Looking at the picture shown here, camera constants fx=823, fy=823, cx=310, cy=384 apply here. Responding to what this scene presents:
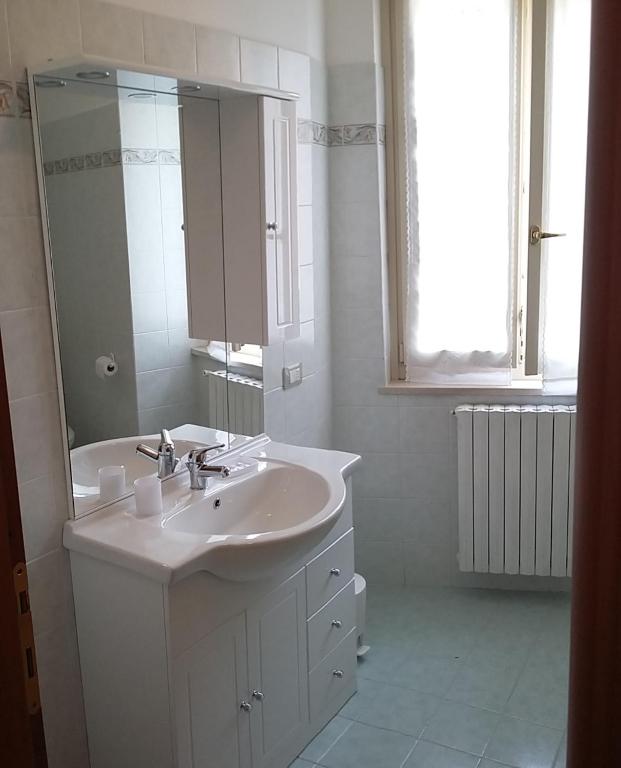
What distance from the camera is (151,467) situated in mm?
2320

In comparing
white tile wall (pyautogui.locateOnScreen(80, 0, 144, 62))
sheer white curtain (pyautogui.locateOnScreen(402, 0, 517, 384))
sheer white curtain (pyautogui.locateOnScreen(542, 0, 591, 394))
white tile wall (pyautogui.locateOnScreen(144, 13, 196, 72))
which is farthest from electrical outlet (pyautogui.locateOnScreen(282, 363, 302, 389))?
Result: white tile wall (pyautogui.locateOnScreen(80, 0, 144, 62))

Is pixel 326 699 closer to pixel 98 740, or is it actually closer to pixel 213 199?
pixel 98 740

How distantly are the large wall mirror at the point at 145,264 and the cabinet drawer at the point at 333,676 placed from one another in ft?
2.47

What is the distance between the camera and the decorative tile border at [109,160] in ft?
6.39

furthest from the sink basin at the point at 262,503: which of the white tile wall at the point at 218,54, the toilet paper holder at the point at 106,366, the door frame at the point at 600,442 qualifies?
the door frame at the point at 600,442

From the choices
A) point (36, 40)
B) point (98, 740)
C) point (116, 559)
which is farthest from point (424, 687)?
point (36, 40)

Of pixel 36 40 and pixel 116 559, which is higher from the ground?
pixel 36 40

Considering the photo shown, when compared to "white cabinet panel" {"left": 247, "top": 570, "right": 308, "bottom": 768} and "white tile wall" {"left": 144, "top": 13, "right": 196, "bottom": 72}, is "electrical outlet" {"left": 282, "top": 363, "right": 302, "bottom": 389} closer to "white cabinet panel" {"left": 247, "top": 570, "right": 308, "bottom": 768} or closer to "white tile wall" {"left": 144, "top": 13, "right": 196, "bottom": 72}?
"white cabinet panel" {"left": 247, "top": 570, "right": 308, "bottom": 768}

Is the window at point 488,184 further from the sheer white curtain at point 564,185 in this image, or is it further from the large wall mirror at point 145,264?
the large wall mirror at point 145,264

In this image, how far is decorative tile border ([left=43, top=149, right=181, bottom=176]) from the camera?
1947 mm

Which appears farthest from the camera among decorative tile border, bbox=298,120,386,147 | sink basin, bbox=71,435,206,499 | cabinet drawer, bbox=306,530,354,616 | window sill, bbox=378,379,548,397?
window sill, bbox=378,379,548,397

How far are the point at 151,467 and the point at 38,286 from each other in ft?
2.06

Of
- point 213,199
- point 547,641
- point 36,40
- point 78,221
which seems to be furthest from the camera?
point 547,641

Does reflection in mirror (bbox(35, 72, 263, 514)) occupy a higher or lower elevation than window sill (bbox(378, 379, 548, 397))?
higher
